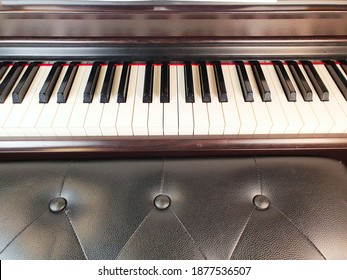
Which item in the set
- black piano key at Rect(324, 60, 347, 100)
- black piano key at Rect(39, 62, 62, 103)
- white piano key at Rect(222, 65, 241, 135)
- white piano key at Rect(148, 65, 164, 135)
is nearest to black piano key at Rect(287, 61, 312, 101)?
black piano key at Rect(324, 60, 347, 100)

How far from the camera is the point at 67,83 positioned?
34.3 inches

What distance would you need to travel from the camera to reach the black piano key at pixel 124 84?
0.84m

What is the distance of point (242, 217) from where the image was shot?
2.51 ft

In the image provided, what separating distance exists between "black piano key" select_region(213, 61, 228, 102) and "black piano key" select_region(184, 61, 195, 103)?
8 cm

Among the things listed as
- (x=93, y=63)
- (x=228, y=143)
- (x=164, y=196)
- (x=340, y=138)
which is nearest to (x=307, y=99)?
(x=340, y=138)

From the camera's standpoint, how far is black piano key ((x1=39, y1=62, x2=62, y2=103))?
2.73 feet

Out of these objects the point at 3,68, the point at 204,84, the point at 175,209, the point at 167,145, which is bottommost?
the point at 175,209

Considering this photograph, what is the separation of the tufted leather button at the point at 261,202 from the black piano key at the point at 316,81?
0.36m

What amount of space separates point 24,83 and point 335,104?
974 mm

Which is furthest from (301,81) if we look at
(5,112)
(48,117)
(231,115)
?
(5,112)

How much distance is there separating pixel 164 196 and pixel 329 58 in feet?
2.36

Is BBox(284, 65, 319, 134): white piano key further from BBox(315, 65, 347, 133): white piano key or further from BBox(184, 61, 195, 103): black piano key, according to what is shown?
BBox(184, 61, 195, 103): black piano key

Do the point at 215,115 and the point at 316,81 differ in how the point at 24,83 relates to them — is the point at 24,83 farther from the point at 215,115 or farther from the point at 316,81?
the point at 316,81

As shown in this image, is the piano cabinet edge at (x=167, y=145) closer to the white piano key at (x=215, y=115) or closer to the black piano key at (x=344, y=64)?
the white piano key at (x=215, y=115)
